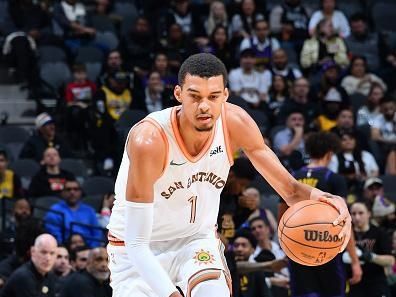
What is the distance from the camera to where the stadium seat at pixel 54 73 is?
15.0 meters

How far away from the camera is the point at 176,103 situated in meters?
11.9

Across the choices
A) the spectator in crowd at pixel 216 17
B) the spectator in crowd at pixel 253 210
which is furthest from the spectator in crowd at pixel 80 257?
the spectator in crowd at pixel 216 17

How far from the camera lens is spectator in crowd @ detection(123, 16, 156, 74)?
51.2 feet

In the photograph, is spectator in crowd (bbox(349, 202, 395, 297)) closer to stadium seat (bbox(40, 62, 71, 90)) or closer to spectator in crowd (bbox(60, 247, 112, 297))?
spectator in crowd (bbox(60, 247, 112, 297))

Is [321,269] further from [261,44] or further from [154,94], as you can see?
[261,44]

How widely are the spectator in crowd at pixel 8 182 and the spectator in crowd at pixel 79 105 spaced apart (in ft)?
5.26

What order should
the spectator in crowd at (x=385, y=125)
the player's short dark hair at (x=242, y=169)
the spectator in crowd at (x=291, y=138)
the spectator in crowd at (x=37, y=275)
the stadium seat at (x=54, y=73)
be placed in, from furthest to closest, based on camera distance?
the stadium seat at (x=54, y=73) < the spectator in crowd at (x=385, y=125) < the spectator in crowd at (x=291, y=138) < the player's short dark hair at (x=242, y=169) < the spectator in crowd at (x=37, y=275)

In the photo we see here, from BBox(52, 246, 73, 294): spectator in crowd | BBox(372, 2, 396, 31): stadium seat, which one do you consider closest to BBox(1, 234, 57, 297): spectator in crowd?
BBox(52, 246, 73, 294): spectator in crowd

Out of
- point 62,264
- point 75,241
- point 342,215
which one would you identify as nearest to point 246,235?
point 62,264

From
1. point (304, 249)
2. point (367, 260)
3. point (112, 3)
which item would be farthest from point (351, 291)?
point (112, 3)

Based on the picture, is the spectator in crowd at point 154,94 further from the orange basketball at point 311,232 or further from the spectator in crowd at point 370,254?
the orange basketball at point 311,232

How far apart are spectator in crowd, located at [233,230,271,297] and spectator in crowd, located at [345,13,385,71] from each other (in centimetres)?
742

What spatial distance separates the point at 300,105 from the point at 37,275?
20.2ft

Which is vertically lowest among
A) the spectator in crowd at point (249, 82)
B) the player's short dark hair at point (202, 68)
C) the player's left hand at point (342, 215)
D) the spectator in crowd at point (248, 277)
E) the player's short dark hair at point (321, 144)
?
the spectator in crowd at point (248, 277)
